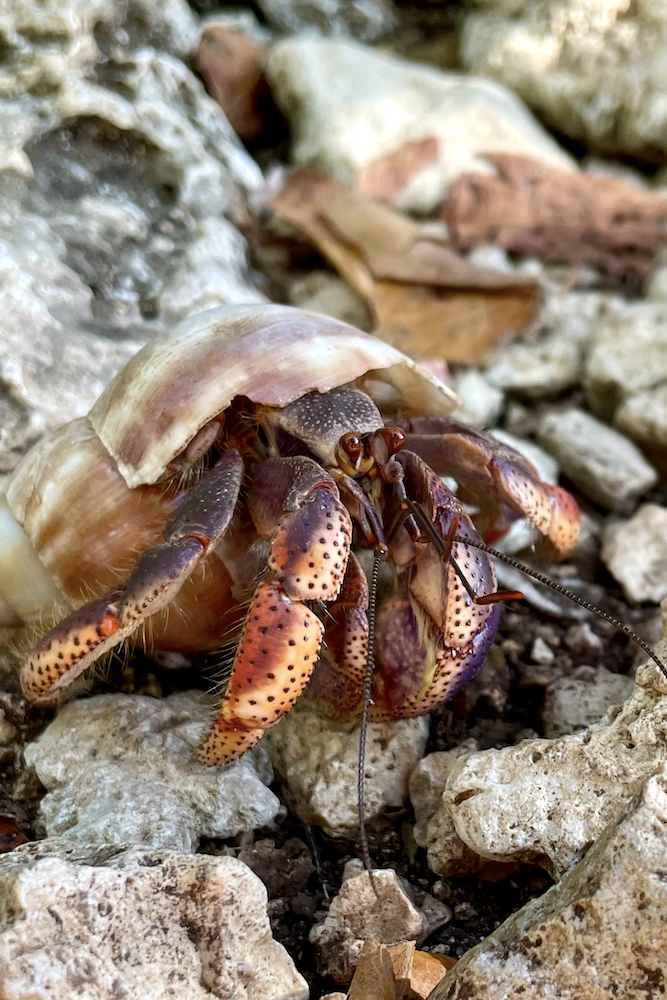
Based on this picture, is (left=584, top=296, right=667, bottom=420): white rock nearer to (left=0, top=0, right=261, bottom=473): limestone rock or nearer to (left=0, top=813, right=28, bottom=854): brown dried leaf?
(left=0, top=0, right=261, bottom=473): limestone rock

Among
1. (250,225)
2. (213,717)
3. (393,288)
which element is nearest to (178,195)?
(250,225)

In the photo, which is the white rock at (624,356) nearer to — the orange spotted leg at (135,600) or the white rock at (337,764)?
the white rock at (337,764)

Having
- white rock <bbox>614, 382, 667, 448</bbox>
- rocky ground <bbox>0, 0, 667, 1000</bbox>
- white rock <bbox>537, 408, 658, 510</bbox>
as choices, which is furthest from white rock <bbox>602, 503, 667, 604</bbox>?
white rock <bbox>614, 382, 667, 448</bbox>

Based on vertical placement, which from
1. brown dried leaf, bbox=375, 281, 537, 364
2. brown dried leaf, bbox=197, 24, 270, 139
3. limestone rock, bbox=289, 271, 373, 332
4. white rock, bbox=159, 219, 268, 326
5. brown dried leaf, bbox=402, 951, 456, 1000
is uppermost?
brown dried leaf, bbox=197, 24, 270, 139

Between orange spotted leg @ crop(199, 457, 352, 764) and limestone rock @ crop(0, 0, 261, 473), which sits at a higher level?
limestone rock @ crop(0, 0, 261, 473)

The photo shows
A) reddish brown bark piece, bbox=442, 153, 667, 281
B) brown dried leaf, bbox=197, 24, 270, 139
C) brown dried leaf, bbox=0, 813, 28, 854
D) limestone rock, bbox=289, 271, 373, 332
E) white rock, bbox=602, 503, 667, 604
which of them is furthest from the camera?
brown dried leaf, bbox=197, 24, 270, 139

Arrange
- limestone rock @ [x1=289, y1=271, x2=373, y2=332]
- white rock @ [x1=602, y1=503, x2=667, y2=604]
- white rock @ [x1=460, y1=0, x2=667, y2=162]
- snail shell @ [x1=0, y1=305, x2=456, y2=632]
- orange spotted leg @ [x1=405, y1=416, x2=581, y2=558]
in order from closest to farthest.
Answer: snail shell @ [x1=0, y1=305, x2=456, y2=632]
orange spotted leg @ [x1=405, y1=416, x2=581, y2=558]
white rock @ [x1=602, y1=503, x2=667, y2=604]
limestone rock @ [x1=289, y1=271, x2=373, y2=332]
white rock @ [x1=460, y1=0, x2=667, y2=162]

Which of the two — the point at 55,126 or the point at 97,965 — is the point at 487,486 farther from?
the point at 55,126

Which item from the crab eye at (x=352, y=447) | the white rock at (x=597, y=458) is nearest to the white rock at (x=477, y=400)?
the white rock at (x=597, y=458)
